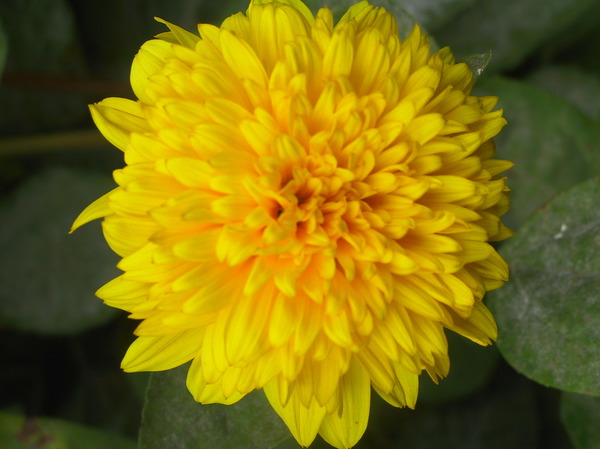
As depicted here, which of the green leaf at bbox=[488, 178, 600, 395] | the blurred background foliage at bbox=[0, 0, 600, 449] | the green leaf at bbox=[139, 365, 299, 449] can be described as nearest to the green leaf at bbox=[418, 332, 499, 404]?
the blurred background foliage at bbox=[0, 0, 600, 449]

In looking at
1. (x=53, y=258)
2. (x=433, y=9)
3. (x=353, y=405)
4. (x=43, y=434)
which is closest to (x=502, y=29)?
(x=433, y=9)

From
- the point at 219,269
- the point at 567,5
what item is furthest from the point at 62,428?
the point at 567,5

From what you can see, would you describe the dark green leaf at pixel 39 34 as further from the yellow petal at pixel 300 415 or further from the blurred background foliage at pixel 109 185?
the yellow petal at pixel 300 415

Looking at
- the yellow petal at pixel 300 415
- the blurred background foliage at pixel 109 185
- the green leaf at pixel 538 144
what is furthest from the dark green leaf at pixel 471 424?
the yellow petal at pixel 300 415

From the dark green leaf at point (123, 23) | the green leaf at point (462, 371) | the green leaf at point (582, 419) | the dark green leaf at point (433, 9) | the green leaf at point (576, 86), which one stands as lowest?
the green leaf at point (582, 419)

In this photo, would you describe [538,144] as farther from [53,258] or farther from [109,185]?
[53,258]

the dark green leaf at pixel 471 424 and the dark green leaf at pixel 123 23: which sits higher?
the dark green leaf at pixel 123 23

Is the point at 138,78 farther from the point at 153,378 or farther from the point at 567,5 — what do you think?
the point at 567,5
